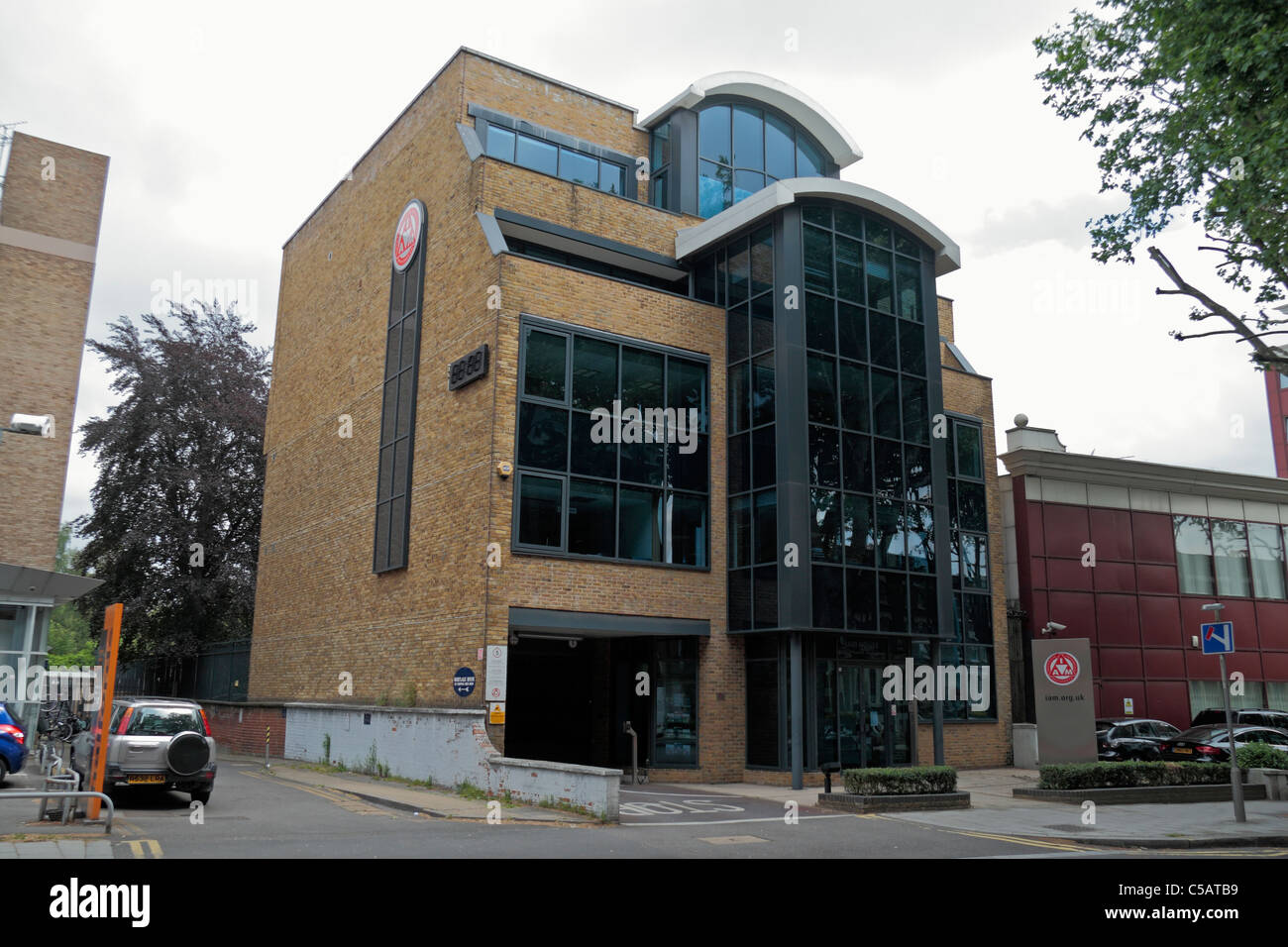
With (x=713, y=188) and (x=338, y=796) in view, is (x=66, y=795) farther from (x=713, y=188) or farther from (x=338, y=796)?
(x=713, y=188)

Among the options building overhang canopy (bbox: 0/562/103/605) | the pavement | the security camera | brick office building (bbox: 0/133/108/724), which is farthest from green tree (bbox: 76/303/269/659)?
the security camera

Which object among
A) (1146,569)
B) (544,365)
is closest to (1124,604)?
(1146,569)

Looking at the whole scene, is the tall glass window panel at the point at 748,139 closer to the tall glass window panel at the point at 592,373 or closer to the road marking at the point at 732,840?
the tall glass window panel at the point at 592,373

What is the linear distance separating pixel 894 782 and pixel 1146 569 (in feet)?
66.5

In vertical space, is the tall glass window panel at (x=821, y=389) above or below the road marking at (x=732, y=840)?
above

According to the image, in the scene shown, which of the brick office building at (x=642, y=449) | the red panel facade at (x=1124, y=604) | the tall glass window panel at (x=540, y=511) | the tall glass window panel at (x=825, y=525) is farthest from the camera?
the red panel facade at (x=1124, y=604)

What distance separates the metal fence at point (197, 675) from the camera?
34.9 m

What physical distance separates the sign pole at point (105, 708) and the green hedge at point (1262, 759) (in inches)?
825

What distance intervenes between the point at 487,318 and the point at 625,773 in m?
10.4

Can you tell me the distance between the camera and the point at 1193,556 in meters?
34.2

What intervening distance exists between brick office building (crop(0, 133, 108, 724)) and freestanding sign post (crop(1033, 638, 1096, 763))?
2695 centimetres

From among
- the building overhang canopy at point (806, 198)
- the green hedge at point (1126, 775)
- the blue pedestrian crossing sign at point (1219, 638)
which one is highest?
the building overhang canopy at point (806, 198)

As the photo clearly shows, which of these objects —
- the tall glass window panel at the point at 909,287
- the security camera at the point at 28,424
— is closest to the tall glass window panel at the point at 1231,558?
the tall glass window panel at the point at 909,287
